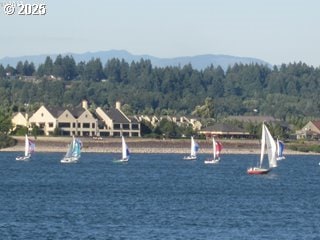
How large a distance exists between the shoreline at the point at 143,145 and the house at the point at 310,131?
21.9 metres

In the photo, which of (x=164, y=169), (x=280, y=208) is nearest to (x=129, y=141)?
(x=164, y=169)

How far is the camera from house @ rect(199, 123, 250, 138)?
169 metres

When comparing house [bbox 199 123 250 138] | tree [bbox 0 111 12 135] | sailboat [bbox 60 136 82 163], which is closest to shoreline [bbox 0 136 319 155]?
tree [bbox 0 111 12 135]

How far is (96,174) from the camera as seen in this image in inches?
3595

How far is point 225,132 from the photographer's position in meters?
170

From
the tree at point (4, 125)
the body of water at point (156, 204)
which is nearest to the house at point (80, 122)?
the tree at point (4, 125)

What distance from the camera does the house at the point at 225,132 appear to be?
556ft

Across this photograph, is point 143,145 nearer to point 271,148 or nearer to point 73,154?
point 73,154

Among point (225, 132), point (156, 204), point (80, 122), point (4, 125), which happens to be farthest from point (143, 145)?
point (156, 204)

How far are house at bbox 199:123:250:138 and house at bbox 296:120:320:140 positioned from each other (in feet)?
44.0

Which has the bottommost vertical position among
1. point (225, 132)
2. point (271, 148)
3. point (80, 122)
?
point (271, 148)

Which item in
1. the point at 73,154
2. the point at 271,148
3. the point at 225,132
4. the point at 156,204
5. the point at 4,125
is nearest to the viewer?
the point at 156,204

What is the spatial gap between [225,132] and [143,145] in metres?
19.8

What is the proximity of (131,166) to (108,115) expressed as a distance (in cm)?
5413
